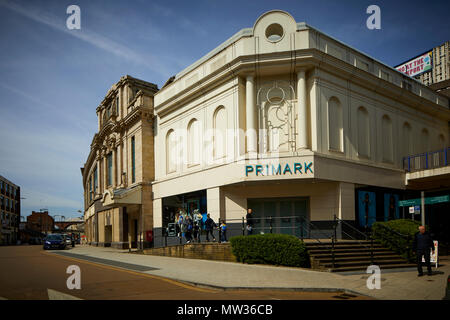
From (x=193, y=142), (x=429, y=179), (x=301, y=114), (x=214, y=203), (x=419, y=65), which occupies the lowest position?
(x=214, y=203)

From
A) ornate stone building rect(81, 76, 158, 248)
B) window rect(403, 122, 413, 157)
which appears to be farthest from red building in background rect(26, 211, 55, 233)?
window rect(403, 122, 413, 157)

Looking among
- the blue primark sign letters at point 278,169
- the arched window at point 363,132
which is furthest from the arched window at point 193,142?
the arched window at point 363,132

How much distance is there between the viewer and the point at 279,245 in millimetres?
15742

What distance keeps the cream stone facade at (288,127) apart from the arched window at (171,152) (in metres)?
1.58

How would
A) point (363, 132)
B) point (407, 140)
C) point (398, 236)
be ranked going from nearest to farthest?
point (398, 236), point (363, 132), point (407, 140)

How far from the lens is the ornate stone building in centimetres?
2934

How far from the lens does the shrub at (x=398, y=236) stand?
16.7 m

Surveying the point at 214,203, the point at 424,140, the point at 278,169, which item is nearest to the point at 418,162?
the point at 424,140

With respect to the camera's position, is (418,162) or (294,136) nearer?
(294,136)

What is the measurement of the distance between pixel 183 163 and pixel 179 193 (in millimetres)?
2028

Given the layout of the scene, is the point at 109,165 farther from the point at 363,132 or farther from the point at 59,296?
the point at 59,296

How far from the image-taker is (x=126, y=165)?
3369 cm

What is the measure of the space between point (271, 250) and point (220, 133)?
9090 mm

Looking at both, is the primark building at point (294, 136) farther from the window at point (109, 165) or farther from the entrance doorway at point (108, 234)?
the window at point (109, 165)
